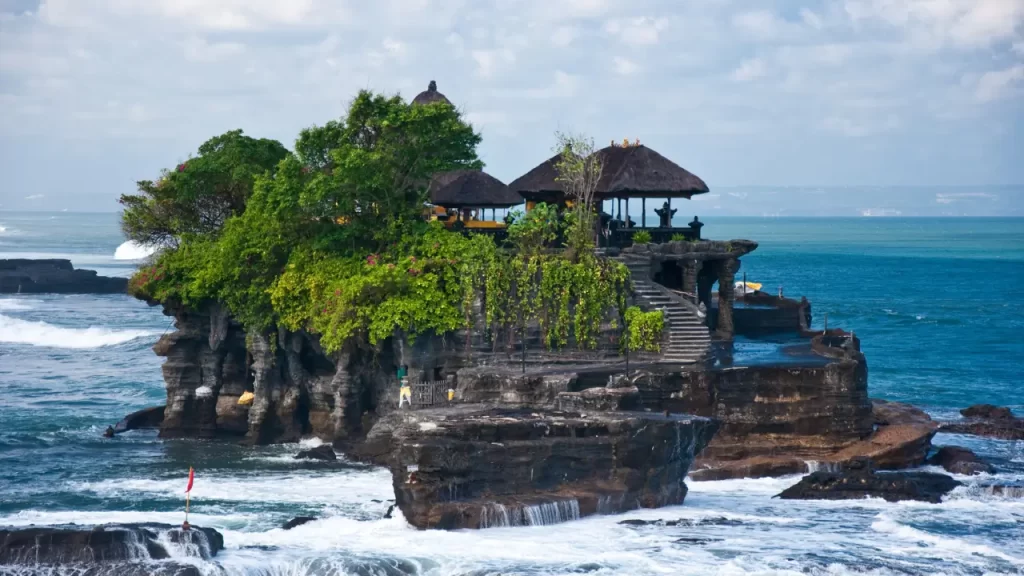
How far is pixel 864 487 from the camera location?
124 feet

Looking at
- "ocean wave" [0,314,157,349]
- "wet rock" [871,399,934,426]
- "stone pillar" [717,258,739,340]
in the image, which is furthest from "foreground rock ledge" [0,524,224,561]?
"ocean wave" [0,314,157,349]

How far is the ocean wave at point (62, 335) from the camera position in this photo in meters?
75.4

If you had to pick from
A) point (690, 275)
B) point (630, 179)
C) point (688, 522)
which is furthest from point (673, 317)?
point (688, 522)

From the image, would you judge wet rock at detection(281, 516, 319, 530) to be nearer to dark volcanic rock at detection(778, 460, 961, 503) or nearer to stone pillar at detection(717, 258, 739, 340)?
dark volcanic rock at detection(778, 460, 961, 503)

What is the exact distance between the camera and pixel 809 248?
197625 millimetres

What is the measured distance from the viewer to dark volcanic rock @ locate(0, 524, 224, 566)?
2958cm

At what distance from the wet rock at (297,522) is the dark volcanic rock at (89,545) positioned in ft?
13.0

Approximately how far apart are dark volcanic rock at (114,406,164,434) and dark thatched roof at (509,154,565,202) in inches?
596

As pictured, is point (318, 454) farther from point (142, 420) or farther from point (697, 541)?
point (697, 541)

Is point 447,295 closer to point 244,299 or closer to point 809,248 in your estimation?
point 244,299

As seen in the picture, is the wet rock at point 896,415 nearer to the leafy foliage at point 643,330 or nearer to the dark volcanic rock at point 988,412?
the dark volcanic rock at point 988,412

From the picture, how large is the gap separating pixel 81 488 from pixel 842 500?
853 inches

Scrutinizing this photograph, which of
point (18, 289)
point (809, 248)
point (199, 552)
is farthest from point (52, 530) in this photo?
point (809, 248)

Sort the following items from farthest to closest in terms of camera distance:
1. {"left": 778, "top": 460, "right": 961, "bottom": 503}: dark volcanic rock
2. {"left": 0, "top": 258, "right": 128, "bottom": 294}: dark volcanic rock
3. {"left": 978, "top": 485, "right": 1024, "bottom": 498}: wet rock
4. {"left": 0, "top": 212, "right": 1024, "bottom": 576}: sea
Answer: {"left": 0, "top": 258, "right": 128, "bottom": 294}: dark volcanic rock < {"left": 978, "top": 485, "right": 1024, "bottom": 498}: wet rock < {"left": 778, "top": 460, "right": 961, "bottom": 503}: dark volcanic rock < {"left": 0, "top": 212, "right": 1024, "bottom": 576}: sea
